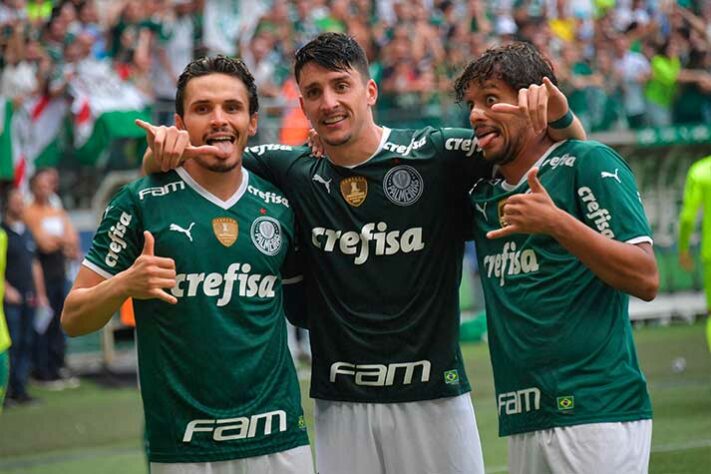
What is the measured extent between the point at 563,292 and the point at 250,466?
1.43 meters

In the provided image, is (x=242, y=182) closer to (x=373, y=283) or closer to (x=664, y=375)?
(x=373, y=283)

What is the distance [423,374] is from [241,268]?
96cm

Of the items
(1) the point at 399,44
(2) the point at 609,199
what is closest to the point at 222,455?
(2) the point at 609,199

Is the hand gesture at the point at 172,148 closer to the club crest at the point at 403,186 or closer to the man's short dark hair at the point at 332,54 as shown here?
the man's short dark hair at the point at 332,54

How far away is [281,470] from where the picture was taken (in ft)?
17.3

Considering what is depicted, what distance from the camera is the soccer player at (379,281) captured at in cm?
570

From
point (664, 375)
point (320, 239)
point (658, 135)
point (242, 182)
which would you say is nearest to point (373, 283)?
point (320, 239)

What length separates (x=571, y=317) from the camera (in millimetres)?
5035

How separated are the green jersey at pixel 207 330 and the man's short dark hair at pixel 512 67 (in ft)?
3.70

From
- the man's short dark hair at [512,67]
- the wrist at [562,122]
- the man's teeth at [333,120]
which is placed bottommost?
the wrist at [562,122]

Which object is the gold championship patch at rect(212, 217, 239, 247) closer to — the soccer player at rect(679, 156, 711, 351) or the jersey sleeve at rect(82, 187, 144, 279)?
the jersey sleeve at rect(82, 187, 144, 279)

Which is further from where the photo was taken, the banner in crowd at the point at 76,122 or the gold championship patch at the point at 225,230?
the banner in crowd at the point at 76,122

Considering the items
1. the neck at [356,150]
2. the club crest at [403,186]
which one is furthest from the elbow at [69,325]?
the club crest at [403,186]

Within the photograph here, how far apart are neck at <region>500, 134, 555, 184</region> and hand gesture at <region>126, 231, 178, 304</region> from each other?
1433 mm
